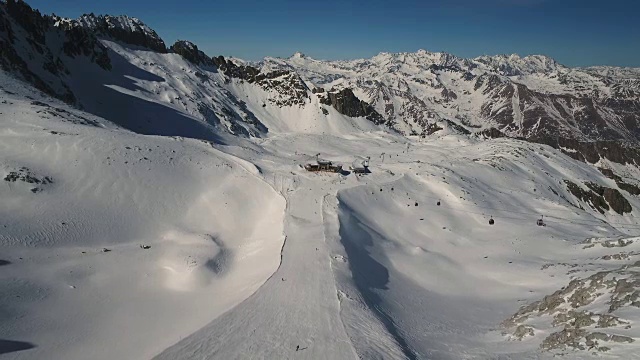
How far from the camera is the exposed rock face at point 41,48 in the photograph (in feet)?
263

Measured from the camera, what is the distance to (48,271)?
2833cm

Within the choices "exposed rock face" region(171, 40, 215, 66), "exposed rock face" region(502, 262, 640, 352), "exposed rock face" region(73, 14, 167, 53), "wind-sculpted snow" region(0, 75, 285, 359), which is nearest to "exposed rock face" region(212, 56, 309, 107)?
"exposed rock face" region(171, 40, 215, 66)

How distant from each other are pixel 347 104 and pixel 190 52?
228ft

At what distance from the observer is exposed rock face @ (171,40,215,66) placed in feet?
538

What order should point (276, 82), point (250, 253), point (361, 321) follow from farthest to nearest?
point (276, 82) < point (250, 253) < point (361, 321)

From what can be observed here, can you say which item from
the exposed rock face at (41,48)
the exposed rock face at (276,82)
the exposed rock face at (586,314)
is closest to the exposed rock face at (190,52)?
the exposed rock face at (276,82)

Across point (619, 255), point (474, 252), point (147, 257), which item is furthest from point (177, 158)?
point (619, 255)

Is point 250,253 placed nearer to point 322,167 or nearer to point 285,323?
point 285,323

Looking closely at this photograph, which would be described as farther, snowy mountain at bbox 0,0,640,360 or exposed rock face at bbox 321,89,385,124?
exposed rock face at bbox 321,89,385,124

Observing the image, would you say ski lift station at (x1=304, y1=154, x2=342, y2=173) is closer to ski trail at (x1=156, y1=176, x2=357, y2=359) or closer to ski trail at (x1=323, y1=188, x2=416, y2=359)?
ski trail at (x1=323, y1=188, x2=416, y2=359)

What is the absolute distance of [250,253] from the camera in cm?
3562

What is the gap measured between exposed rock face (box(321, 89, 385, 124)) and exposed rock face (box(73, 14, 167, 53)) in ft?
231

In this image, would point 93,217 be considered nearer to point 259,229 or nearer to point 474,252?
point 259,229

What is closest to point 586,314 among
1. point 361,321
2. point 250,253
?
point 361,321
